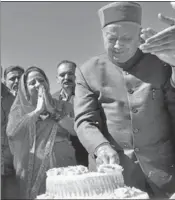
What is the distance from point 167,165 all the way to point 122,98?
0.37 metres

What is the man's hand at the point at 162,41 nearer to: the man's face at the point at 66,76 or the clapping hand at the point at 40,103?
the clapping hand at the point at 40,103

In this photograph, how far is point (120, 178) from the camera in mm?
1356

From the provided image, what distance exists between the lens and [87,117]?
1699 mm

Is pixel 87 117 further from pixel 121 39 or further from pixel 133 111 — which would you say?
pixel 121 39

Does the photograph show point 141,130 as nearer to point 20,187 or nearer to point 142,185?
point 142,185

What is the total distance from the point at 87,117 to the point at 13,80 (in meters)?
1.54

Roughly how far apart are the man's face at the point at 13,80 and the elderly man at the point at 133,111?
143 centimetres

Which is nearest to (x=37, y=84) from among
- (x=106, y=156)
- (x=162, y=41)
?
(x=106, y=156)

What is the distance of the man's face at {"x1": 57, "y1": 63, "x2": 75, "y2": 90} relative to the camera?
2.90 m

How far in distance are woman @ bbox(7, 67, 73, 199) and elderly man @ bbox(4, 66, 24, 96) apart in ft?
1.03

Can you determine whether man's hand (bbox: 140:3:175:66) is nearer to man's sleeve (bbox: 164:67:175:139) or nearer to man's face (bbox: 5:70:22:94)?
man's sleeve (bbox: 164:67:175:139)

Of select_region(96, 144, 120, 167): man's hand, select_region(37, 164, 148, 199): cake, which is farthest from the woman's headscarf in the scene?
select_region(37, 164, 148, 199): cake

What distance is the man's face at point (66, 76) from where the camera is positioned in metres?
2.90

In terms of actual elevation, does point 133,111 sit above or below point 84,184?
above
